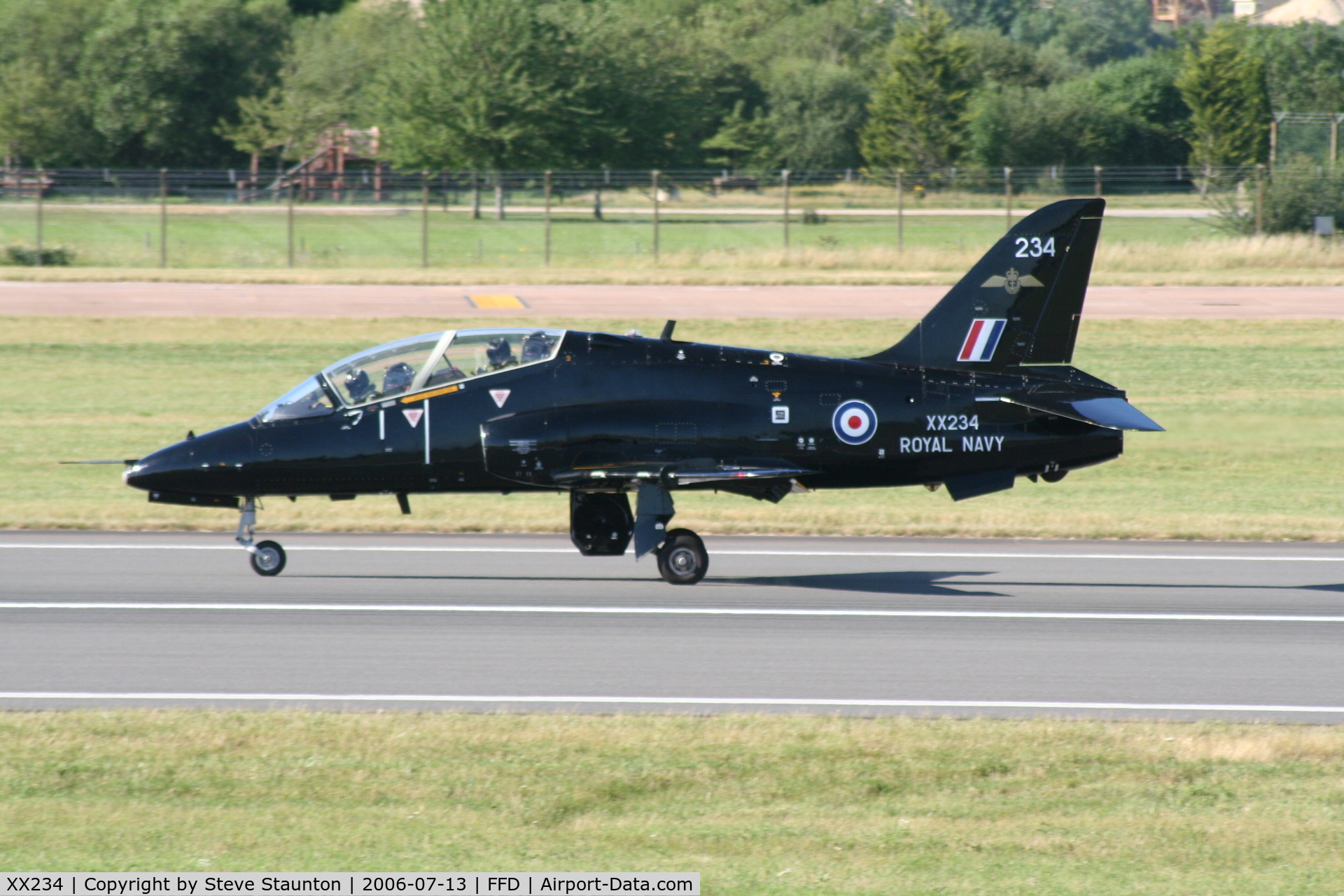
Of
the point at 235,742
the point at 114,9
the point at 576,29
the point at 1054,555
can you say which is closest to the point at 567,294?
the point at 1054,555

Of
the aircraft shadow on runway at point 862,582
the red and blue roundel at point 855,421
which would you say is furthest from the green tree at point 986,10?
the red and blue roundel at point 855,421

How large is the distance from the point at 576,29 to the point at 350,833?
225 ft

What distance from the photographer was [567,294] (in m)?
38.6

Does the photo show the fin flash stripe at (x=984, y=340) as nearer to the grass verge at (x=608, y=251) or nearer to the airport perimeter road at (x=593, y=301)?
the airport perimeter road at (x=593, y=301)

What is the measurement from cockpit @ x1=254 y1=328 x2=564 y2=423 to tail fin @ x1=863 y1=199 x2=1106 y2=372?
3.97 meters

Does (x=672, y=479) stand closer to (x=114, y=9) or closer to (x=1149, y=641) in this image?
(x=1149, y=641)

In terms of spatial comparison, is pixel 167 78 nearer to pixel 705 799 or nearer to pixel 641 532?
pixel 641 532

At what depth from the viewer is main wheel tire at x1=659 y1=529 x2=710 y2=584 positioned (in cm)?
1516

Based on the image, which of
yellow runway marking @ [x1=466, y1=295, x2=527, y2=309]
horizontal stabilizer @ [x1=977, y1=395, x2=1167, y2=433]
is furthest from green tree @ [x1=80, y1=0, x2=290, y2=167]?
horizontal stabilizer @ [x1=977, y1=395, x2=1167, y2=433]

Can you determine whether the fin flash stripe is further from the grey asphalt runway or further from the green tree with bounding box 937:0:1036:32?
the green tree with bounding box 937:0:1036:32

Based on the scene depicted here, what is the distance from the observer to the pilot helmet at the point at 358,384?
1498 centimetres

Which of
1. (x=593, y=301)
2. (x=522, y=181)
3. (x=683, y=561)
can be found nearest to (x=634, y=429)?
(x=683, y=561)

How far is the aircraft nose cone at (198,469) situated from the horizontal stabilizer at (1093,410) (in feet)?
24.6
